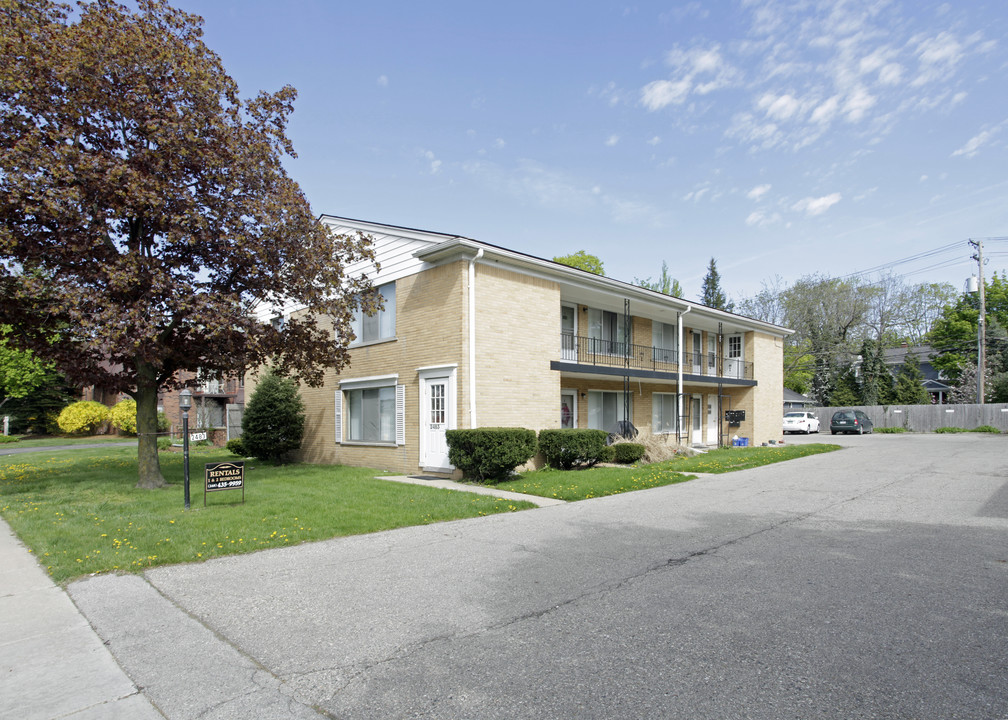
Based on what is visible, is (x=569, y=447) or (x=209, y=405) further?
(x=209, y=405)

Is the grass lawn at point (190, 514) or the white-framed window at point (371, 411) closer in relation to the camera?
the grass lawn at point (190, 514)

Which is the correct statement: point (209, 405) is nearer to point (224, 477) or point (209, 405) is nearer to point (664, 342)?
point (664, 342)

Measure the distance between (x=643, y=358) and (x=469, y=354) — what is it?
1010 cm

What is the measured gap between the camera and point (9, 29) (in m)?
10.2

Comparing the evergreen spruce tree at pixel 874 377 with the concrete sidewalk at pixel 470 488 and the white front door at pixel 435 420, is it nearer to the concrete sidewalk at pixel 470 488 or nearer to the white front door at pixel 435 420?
the white front door at pixel 435 420

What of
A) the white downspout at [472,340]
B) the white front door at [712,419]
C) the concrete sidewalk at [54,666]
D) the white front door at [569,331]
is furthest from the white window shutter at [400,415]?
the white front door at [712,419]

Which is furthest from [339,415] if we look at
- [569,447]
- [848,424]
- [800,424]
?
[848,424]

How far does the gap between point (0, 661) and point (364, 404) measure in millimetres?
13558

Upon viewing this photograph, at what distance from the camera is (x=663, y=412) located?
78.8 feet

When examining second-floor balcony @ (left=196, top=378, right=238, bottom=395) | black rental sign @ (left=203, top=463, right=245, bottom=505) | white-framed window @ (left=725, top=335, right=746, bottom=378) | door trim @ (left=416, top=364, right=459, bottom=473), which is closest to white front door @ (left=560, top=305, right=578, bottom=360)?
door trim @ (left=416, top=364, right=459, bottom=473)

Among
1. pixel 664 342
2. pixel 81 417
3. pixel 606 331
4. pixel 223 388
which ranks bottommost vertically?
pixel 81 417

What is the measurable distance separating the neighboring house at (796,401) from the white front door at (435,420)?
41.5 m

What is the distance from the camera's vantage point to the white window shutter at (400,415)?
626 inches

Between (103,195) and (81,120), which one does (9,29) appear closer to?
(81,120)
